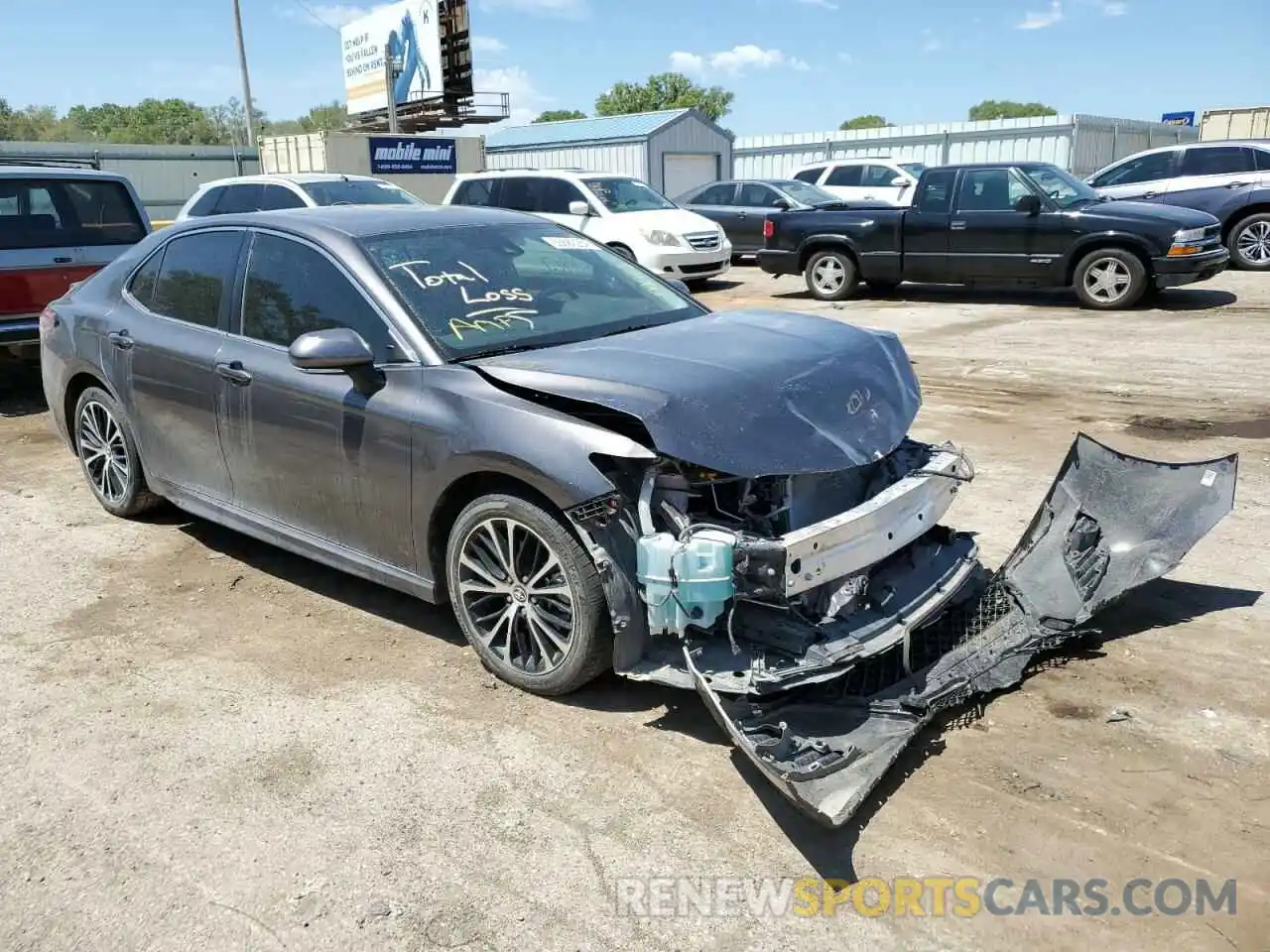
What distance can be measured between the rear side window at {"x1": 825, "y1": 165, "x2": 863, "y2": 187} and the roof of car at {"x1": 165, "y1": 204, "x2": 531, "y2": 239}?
1698 cm

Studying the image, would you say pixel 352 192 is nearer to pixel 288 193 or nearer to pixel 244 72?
pixel 288 193

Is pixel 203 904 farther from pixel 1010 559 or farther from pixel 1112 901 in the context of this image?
pixel 1010 559

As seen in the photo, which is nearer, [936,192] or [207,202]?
[936,192]

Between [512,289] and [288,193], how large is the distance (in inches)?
397

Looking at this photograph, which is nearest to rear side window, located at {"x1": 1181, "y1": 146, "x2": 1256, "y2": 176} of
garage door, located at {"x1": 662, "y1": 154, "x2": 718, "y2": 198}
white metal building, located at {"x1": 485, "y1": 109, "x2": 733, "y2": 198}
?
white metal building, located at {"x1": 485, "y1": 109, "x2": 733, "y2": 198}

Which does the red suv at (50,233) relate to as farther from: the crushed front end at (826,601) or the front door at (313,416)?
the crushed front end at (826,601)

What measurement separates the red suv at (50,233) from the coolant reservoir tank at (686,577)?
7.18 m

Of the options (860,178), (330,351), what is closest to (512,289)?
(330,351)

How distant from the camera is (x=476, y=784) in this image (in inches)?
130

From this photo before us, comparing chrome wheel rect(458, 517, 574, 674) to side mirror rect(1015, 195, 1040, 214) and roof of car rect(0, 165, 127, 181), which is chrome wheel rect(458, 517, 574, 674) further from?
side mirror rect(1015, 195, 1040, 214)

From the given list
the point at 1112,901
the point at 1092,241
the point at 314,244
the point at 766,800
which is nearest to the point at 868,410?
the point at 766,800

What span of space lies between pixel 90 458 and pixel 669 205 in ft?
39.7

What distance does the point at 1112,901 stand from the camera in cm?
268

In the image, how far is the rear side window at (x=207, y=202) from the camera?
1402cm
